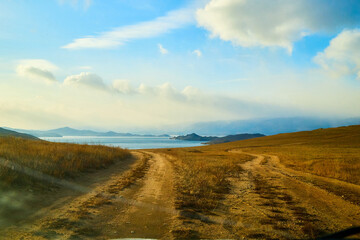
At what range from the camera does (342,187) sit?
1209cm

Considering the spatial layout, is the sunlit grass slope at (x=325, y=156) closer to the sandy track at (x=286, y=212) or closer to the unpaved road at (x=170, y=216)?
the sandy track at (x=286, y=212)

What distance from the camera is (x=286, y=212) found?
7.47 meters

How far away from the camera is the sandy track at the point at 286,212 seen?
592 centimetres

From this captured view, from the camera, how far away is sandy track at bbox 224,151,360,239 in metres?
5.92

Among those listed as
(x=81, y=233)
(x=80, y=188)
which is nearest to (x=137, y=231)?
(x=81, y=233)

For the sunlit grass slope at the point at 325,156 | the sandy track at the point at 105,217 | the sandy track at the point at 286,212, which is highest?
the sandy track at the point at 105,217

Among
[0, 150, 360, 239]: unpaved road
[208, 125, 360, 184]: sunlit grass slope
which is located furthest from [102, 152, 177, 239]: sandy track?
[208, 125, 360, 184]: sunlit grass slope

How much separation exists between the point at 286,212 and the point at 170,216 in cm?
395

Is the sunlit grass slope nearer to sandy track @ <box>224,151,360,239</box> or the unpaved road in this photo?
sandy track @ <box>224,151,360,239</box>

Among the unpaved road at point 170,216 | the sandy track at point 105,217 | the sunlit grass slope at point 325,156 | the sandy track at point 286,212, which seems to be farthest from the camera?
the sunlit grass slope at point 325,156

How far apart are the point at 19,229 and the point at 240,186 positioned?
976 centimetres

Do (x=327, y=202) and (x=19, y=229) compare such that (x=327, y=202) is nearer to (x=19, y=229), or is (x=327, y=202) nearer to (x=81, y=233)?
Result: (x=81, y=233)

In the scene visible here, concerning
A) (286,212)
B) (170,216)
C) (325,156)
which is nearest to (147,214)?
(170,216)

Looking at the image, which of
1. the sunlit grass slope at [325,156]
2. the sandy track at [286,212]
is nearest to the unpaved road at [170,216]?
the sandy track at [286,212]
